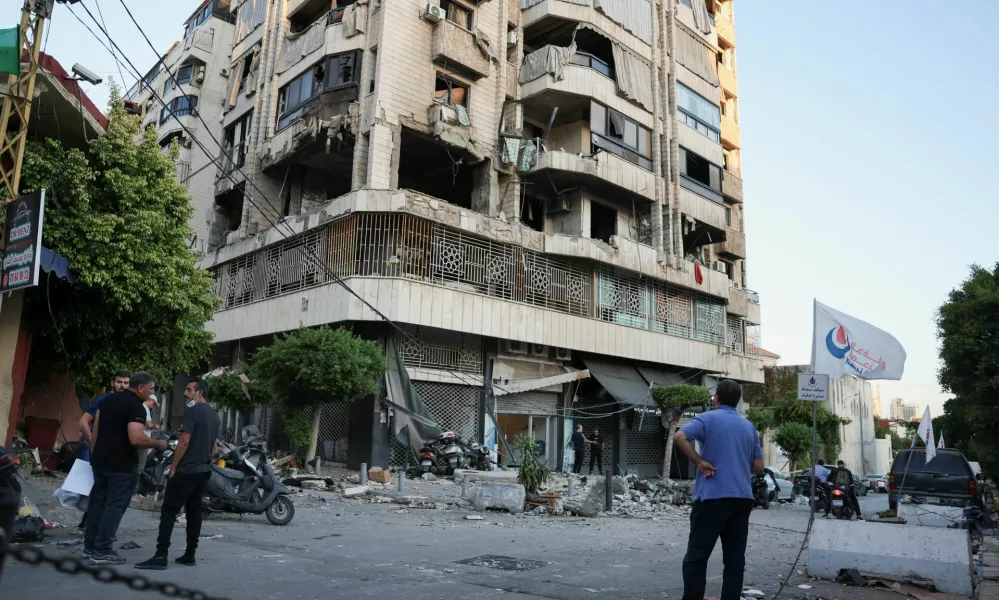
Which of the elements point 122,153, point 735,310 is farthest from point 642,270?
point 122,153

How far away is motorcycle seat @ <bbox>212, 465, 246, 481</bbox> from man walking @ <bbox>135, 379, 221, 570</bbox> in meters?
2.76

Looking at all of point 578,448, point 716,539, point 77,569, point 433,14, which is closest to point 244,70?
point 433,14

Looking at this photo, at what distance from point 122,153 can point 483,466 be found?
11556 millimetres

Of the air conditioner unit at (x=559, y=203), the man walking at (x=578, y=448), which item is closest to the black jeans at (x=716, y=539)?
the man walking at (x=578, y=448)

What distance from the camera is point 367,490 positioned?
14.8m

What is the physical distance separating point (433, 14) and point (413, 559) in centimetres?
1934

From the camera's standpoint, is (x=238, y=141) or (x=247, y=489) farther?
(x=238, y=141)

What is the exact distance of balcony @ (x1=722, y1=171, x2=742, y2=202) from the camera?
35.2 metres

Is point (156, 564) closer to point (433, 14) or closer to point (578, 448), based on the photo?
point (578, 448)

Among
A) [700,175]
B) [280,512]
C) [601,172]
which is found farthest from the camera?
[700,175]

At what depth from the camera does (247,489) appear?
9.19m

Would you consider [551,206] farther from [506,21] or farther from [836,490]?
[836,490]

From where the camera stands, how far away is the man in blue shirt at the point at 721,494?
493cm

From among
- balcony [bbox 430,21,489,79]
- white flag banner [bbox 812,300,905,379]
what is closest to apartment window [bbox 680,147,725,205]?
balcony [bbox 430,21,489,79]
